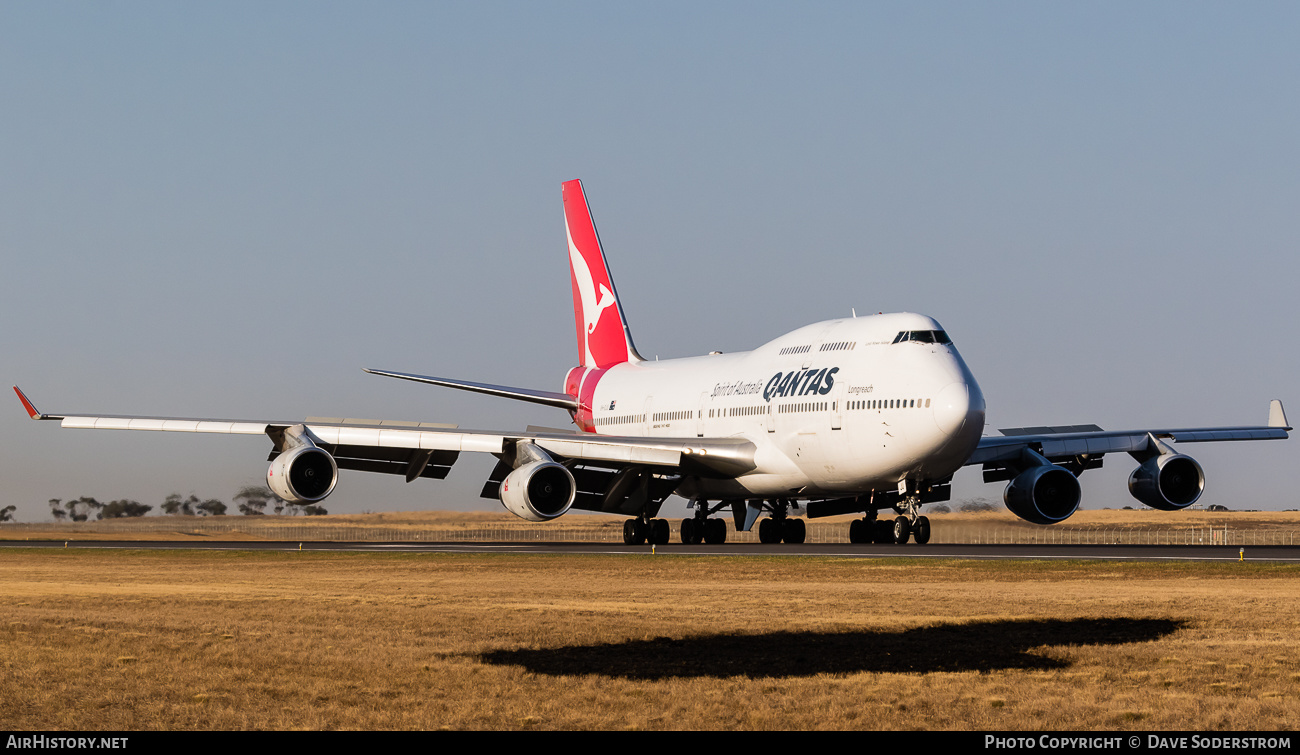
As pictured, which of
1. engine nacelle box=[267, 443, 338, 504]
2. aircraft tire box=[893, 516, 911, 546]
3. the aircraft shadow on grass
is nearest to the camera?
the aircraft shadow on grass

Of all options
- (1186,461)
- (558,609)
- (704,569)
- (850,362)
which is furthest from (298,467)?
(1186,461)

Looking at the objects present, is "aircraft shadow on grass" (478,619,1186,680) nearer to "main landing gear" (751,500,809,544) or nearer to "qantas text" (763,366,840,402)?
"qantas text" (763,366,840,402)

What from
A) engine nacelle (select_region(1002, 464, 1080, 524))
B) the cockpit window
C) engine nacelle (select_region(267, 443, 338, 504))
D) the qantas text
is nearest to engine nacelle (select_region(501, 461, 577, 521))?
engine nacelle (select_region(267, 443, 338, 504))

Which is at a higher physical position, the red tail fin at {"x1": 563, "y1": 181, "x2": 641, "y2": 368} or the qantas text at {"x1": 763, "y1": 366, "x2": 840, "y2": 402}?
the red tail fin at {"x1": 563, "y1": 181, "x2": 641, "y2": 368}

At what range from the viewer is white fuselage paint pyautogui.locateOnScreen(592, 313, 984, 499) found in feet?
105

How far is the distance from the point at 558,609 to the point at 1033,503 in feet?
65.5

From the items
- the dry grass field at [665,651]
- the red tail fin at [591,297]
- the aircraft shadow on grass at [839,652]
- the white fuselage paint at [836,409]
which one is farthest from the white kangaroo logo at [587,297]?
the aircraft shadow on grass at [839,652]

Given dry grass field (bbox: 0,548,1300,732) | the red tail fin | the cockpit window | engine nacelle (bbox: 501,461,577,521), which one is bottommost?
dry grass field (bbox: 0,548,1300,732)

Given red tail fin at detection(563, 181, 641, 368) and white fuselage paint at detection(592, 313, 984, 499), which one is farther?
red tail fin at detection(563, 181, 641, 368)

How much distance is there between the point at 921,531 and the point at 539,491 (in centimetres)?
929

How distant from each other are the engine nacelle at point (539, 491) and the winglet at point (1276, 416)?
20289mm

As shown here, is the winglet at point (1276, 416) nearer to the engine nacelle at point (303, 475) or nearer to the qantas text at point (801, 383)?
the qantas text at point (801, 383)

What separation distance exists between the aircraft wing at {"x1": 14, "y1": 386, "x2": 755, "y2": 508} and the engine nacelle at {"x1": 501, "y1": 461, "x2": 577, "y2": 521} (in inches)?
72.4
